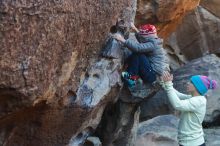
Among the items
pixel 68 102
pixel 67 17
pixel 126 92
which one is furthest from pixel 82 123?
pixel 67 17

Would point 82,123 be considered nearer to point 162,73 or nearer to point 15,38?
point 162,73

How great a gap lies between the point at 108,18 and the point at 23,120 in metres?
1.42

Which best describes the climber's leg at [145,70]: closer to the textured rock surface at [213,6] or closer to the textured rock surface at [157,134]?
the textured rock surface at [157,134]

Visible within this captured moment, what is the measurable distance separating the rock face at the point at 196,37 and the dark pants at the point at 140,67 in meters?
6.92

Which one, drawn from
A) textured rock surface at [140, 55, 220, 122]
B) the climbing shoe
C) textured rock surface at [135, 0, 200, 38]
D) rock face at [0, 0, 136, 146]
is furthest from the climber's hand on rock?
textured rock surface at [140, 55, 220, 122]

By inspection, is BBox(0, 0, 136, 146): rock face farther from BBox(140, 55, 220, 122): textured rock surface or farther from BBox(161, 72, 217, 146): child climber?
BBox(140, 55, 220, 122): textured rock surface

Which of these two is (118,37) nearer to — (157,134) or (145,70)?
(145,70)

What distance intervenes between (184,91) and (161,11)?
148 centimetres

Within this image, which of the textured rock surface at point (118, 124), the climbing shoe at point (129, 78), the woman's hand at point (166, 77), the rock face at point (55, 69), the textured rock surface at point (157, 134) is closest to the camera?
the rock face at point (55, 69)

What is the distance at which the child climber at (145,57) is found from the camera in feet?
20.1

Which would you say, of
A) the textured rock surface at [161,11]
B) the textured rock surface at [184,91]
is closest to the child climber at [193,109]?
the textured rock surface at [184,91]

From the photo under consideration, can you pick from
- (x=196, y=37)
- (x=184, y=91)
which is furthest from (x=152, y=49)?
(x=196, y=37)

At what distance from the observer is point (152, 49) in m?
6.19

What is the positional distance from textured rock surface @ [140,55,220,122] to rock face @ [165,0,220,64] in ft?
8.53
